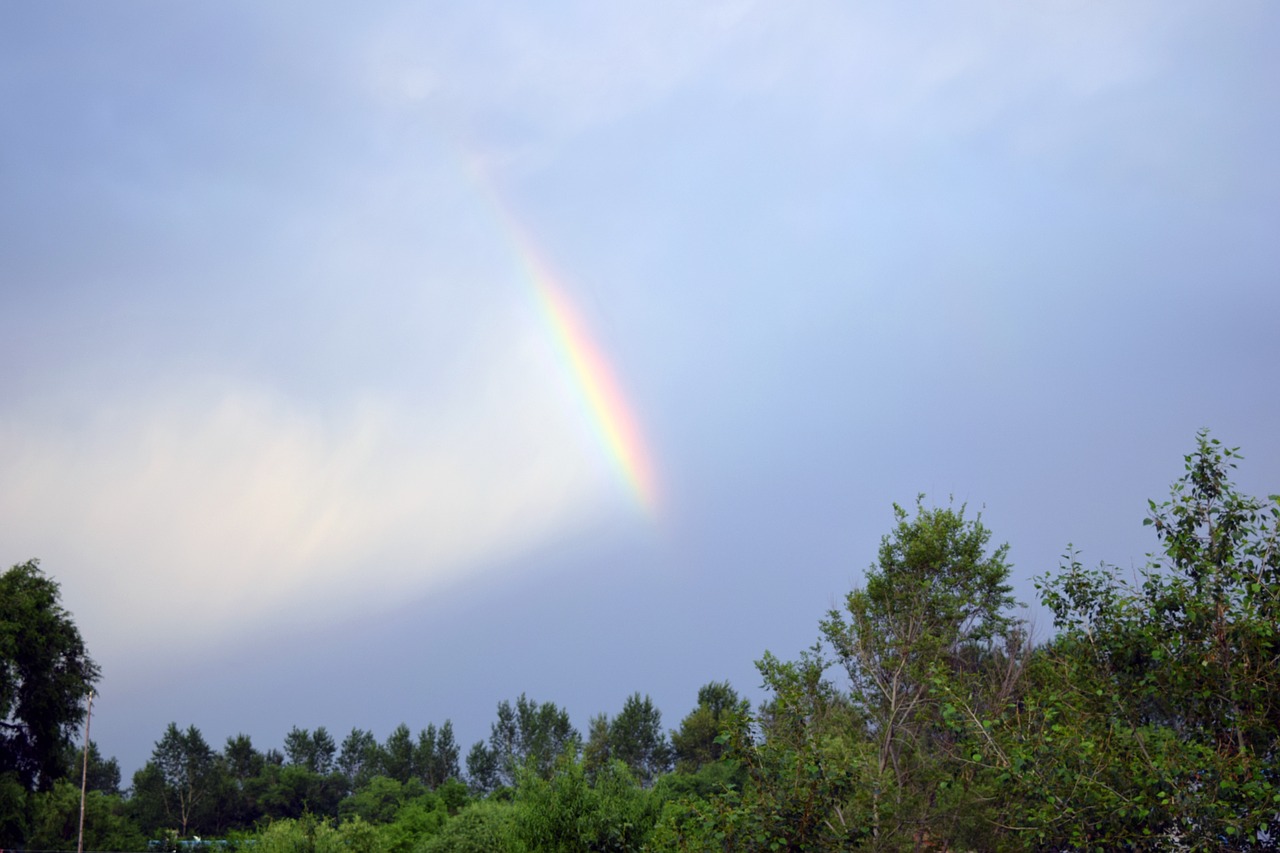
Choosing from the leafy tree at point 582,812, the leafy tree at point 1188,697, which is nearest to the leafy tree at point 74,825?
the leafy tree at point 582,812

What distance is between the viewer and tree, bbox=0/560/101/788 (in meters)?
55.3

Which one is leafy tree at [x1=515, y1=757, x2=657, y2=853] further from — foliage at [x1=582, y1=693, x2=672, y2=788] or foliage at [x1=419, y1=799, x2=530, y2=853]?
foliage at [x1=582, y1=693, x2=672, y2=788]

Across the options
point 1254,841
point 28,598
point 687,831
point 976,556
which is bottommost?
point 1254,841

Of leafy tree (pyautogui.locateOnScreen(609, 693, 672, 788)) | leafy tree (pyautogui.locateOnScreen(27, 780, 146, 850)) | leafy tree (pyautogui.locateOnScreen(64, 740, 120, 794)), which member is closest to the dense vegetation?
leafy tree (pyautogui.locateOnScreen(27, 780, 146, 850))

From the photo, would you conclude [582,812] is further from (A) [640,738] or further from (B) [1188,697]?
(A) [640,738]

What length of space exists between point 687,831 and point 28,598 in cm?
5520

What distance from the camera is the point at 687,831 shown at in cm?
1272

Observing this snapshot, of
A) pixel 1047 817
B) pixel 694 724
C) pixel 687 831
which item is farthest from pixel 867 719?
pixel 694 724

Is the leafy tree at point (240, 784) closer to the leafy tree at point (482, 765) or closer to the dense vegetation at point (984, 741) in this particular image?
the leafy tree at point (482, 765)

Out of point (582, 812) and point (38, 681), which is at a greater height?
point (38, 681)

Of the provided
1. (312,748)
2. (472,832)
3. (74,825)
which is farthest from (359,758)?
(472,832)

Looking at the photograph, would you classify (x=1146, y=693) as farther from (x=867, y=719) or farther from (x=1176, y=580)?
(x=867, y=719)

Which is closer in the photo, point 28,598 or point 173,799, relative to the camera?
point 28,598

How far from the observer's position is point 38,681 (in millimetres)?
56938
